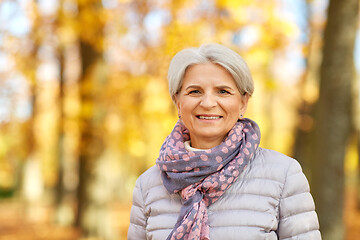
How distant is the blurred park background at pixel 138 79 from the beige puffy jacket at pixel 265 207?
389 centimetres

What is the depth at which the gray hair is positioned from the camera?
2314 mm

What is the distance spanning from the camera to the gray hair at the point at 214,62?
2.31 meters

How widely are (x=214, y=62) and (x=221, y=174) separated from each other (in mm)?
555

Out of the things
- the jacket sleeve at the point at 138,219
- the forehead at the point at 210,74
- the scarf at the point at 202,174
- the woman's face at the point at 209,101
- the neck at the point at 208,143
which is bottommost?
the jacket sleeve at the point at 138,219

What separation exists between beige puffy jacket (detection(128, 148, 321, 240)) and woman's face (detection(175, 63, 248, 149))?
24 cm

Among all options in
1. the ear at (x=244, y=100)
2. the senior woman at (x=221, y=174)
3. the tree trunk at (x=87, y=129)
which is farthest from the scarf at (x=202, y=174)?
the tree trunk at (x=87, y=129)

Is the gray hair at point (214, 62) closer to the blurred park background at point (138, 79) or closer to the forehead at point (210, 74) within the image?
the forehead at point (210, 74)

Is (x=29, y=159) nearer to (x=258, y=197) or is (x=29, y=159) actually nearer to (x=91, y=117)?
(x=91, y=117)

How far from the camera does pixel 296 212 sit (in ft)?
7.35

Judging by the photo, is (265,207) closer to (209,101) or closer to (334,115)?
Result: (209,101)

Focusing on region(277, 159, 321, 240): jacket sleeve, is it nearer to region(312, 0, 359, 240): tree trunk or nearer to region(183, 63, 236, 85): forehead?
region(183, 63, 236, 85): forehead

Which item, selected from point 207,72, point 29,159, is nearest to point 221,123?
point 207,72

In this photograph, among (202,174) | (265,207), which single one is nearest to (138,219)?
(202,174)

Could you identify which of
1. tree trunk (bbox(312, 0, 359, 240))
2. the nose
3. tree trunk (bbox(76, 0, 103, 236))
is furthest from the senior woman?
tree trunk (bbox(76, 0, 103, 236))
